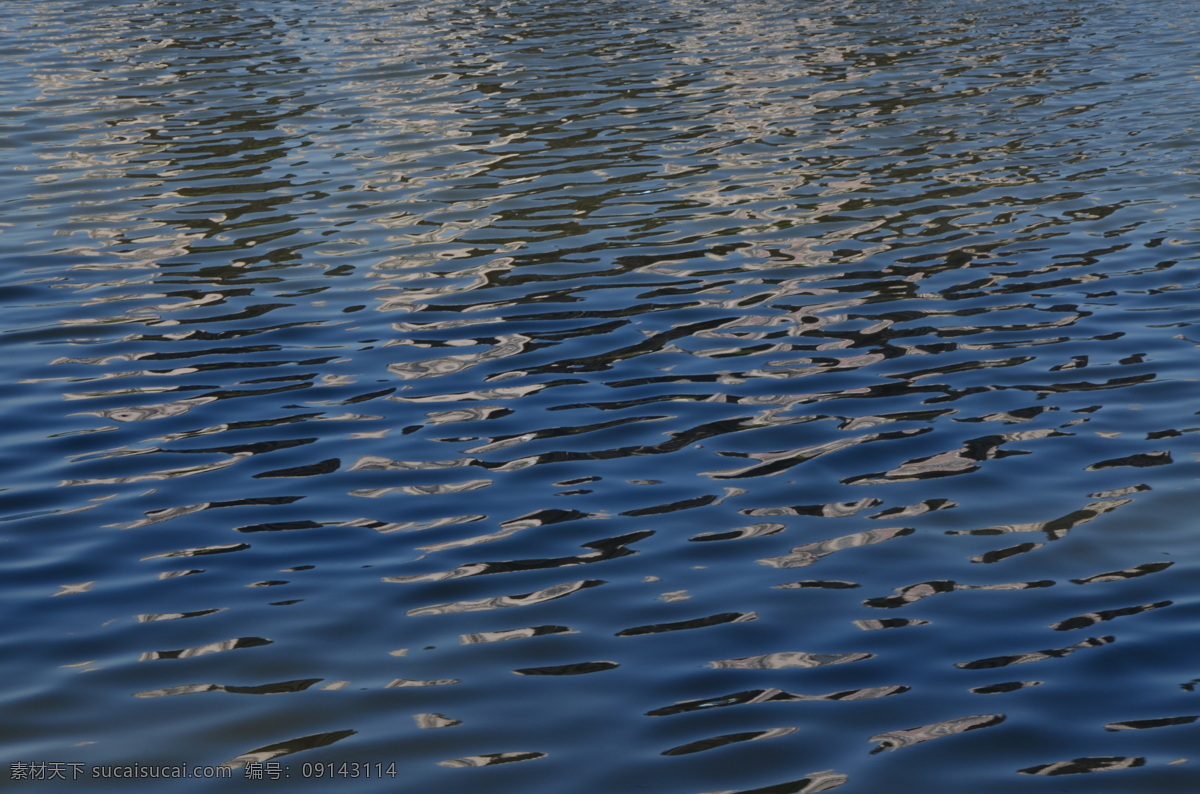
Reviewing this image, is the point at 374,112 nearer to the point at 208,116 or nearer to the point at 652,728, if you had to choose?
the point at 208,116

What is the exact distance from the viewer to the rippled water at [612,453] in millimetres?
4555

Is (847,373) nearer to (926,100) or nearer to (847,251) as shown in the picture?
(847,251)

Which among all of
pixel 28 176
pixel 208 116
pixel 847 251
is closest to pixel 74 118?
pixel 208 116

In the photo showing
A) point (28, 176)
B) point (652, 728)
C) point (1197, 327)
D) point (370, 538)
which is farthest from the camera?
point (28, 176)

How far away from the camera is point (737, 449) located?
6832 mm

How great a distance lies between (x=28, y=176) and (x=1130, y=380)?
11135mm

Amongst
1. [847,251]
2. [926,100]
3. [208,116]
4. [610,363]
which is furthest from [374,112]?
[610,363]

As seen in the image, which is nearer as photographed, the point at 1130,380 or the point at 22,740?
the point at 22,740

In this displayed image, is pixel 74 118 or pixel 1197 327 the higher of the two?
pixel 74 118

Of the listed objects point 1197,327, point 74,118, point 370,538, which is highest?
point 74,118

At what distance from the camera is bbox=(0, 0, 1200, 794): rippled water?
4.55m

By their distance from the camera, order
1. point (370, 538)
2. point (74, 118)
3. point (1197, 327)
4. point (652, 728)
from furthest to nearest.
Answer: point (74, 118), point (1197, 327), point (370, 538), point (652, 728)

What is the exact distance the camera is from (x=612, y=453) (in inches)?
268

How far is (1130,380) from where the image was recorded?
7.67 m
